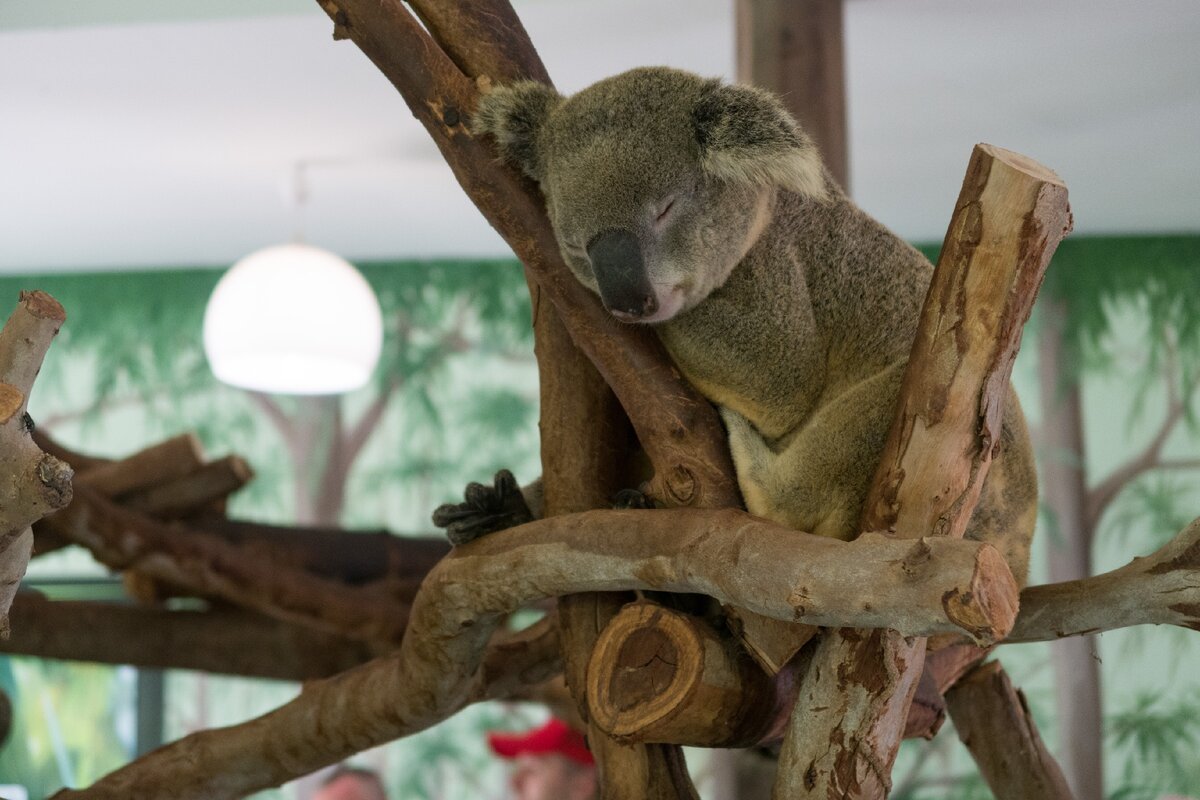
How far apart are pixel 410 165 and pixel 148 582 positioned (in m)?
1.99

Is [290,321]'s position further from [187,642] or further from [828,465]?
[828,465]

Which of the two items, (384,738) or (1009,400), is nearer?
(1009,400)

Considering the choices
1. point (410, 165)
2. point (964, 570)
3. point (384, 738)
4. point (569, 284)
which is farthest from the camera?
point (410, 165)

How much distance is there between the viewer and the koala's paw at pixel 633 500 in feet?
5.64

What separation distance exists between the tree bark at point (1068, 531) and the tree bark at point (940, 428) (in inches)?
163

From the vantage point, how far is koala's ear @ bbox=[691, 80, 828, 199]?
64.6 inches

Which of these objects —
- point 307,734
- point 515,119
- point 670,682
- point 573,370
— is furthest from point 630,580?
point 307,734

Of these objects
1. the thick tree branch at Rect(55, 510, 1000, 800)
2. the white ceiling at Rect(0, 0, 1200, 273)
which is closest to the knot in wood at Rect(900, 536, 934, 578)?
the thick tree branch at Rect(55, 510, 1000, 800)

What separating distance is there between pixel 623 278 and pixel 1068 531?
4.35 metres

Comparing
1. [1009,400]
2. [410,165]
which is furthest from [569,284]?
[410,165]

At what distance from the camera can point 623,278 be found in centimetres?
160

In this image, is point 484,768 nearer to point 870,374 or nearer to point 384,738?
point 384,738

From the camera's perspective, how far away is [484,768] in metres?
5.68

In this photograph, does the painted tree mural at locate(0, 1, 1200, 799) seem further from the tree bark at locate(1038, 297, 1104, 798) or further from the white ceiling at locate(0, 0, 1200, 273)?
the tree bark at locate(1038, 297, 1104, 798)
